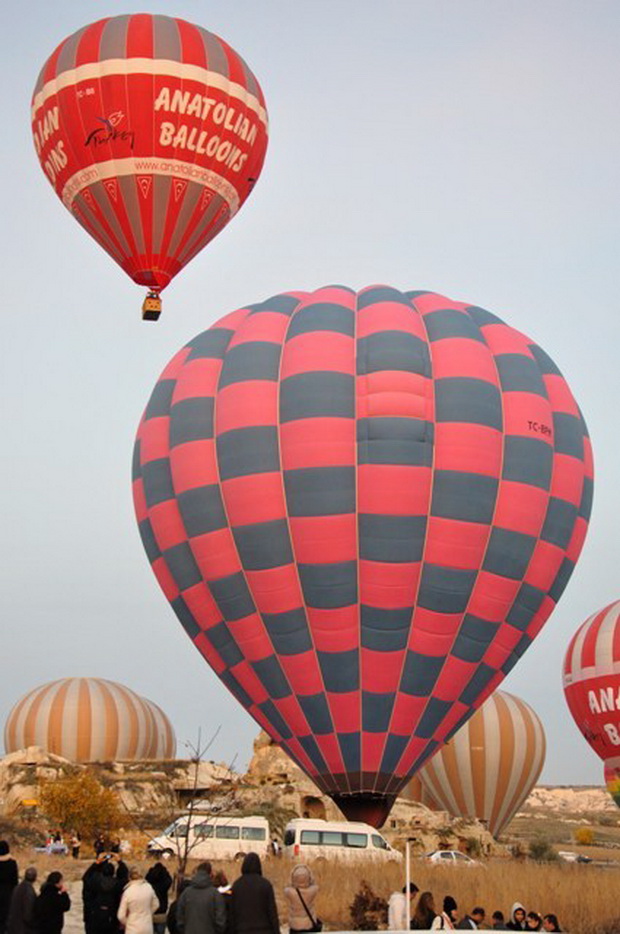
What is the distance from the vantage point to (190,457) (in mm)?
23797

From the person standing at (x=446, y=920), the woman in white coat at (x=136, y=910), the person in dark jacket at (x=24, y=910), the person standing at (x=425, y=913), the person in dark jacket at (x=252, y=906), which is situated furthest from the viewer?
the person standing at (x=425, y=913)

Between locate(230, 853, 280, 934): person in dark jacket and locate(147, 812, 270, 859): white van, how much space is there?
11.9 metres

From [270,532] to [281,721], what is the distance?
11.6ft

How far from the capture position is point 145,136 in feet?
82.0

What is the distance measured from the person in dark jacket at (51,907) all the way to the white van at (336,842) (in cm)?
1158

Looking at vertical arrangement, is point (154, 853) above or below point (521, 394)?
below

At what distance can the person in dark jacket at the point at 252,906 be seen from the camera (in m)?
9.22

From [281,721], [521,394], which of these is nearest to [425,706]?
[281,721]

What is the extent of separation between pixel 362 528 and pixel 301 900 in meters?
12.2

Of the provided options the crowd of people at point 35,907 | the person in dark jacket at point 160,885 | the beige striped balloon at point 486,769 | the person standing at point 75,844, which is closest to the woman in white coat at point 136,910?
the crowd of people at point 35,907

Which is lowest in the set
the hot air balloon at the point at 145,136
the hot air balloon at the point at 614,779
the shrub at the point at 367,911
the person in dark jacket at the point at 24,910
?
the shrub at the point at 367,911

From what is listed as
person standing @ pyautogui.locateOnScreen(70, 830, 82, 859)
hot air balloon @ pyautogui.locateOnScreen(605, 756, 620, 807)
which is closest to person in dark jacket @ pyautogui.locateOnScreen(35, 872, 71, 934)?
person standing @ pyautogui.locateOnScreen(70, 830, 82, 859)

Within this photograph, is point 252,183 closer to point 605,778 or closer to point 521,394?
point 521,394

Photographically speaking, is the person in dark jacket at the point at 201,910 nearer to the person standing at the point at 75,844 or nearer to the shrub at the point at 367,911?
the shrub at the point at 367,911
